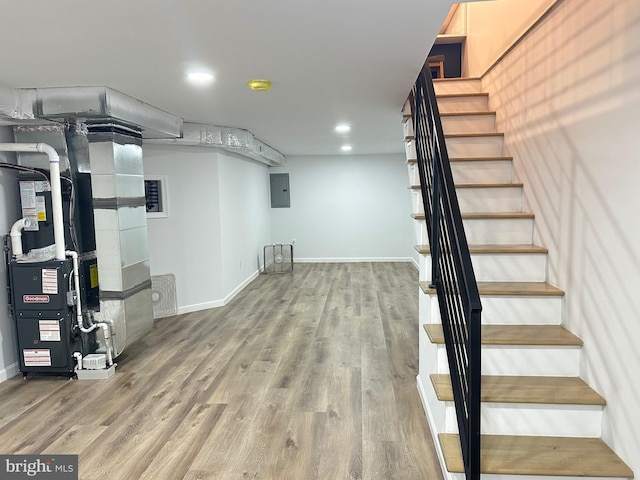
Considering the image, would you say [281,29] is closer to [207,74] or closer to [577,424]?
[207,74]

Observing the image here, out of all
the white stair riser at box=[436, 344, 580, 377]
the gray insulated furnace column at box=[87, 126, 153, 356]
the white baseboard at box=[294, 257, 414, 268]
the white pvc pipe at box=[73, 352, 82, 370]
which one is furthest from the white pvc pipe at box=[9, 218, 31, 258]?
the white baseboard at box=[294, 257, 414, 268]

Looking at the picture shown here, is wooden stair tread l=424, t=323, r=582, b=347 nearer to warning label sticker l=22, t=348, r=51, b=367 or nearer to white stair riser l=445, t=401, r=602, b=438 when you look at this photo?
white stair riser l=445, t=401, r=602, b=438

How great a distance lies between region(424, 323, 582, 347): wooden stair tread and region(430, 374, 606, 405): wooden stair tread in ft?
0.61

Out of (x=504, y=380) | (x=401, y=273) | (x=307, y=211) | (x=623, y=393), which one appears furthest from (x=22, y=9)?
(x=307, y=211)

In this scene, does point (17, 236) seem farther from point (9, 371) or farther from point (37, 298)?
point (9, 371)

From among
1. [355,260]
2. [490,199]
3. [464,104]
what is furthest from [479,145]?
[355,260]

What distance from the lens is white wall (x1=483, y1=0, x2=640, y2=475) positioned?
1.69m

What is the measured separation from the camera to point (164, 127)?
399 centimetres

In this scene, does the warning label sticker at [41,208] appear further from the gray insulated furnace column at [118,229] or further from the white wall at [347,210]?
the white wall at [347,210]

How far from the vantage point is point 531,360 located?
2.15 m

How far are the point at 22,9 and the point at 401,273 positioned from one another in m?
6.79

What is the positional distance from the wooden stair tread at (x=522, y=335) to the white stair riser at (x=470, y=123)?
6.20ft

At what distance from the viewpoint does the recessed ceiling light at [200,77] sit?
2773 mm

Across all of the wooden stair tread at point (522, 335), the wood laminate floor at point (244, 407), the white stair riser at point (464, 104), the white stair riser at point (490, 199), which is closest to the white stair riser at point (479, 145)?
the white stair riser at point (490, 199)
